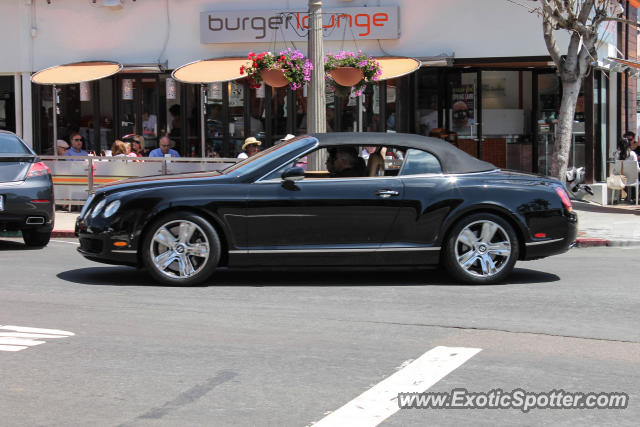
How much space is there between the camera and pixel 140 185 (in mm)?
8789

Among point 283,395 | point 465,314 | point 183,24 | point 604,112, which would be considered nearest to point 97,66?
point 183,24

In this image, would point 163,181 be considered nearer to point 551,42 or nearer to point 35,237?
point 35,237

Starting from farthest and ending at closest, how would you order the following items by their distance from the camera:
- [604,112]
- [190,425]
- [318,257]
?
[604,112] < [318,257] < [190,425]

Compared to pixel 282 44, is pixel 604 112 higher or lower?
lower

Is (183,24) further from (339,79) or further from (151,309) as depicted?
(151,309)

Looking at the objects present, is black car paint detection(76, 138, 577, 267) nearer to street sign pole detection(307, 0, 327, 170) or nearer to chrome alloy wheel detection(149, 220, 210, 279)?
chrome alloy wheel detection(149, 220, 210, 279)

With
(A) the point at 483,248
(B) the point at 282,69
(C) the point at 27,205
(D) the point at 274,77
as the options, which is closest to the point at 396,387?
(A) the point at 483,248

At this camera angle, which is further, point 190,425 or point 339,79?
point 339,79

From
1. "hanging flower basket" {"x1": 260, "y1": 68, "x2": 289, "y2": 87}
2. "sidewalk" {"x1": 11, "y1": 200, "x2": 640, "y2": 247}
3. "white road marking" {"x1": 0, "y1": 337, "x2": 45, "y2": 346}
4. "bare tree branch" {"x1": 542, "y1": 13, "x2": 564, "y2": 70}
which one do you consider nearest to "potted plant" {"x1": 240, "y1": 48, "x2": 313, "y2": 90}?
"hanging flower basket" {"x1": 260, "y1": 68, "x2": 289, "y2": 87}

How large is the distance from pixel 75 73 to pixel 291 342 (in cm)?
1477

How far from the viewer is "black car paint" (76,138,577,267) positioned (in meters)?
8.68

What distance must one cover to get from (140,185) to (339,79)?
8.25 metres

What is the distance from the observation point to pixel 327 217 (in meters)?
8.70

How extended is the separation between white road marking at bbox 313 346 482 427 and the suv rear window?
8.05 m
